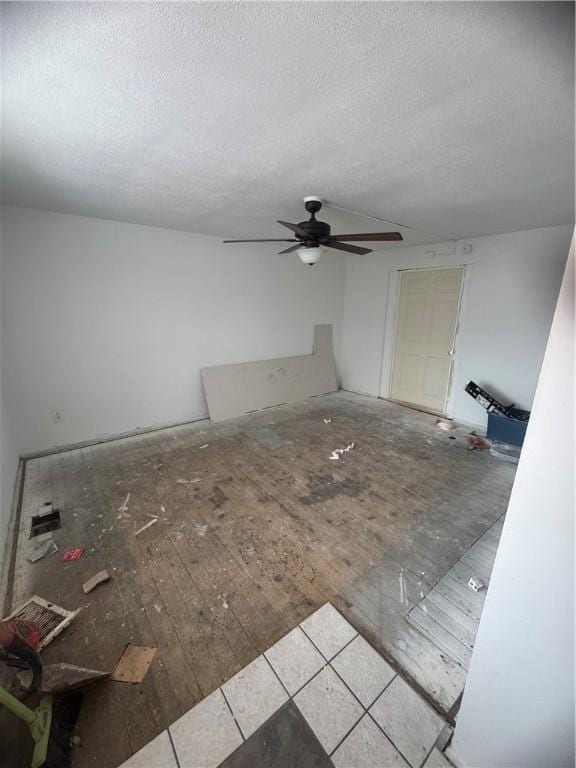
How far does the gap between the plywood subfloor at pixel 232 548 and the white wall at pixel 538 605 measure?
1.58ft

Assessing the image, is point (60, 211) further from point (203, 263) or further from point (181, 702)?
point (181, 702)

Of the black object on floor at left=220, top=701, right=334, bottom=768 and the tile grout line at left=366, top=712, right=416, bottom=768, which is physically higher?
the tile grout line at left=366, top=712, right=416, bottom=768

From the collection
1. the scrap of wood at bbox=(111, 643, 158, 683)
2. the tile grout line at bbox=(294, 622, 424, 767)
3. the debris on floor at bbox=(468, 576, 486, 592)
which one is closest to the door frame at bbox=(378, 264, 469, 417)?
the debris on floor at bbox=(468, 576, 486, 592)

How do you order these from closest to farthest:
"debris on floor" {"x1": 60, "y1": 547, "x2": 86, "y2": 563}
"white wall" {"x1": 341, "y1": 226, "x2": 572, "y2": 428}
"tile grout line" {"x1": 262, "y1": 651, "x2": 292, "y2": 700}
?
"tile grout line" {"x1": 262, "y1": 651, "x2": 292, "y2": 700} → "debris on floor" {"x1": 60, "y1": 547, "x2": 86, "y2": 563} → "white wall" {"x1": 341, "y1": 226, "x2": 572, "y2": 428}

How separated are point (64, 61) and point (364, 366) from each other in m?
4.85

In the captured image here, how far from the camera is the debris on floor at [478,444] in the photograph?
134 inches

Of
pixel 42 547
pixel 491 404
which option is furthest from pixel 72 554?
pixel 491 404

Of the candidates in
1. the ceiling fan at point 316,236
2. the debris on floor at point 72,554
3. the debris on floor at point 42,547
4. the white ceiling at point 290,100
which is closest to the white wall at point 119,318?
the white ceiling at point 290,100

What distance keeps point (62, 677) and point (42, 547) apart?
1.09 m

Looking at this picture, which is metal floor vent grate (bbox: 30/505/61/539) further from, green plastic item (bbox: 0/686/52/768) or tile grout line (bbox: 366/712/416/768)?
tile grout line (bbox: 366/712/416/768)

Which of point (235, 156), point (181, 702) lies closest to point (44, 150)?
point (235, 156)

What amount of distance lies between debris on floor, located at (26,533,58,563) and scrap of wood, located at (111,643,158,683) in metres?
Answer: 0.99

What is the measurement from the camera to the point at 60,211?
2889 millimetres

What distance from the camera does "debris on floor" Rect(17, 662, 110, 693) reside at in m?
1.16
